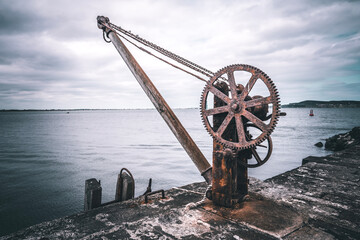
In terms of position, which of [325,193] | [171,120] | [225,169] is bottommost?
[325,193]

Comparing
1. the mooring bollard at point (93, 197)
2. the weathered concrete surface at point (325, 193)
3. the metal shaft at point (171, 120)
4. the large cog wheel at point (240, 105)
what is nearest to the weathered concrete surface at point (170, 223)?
the weathered concrete surface at point (325, 193)

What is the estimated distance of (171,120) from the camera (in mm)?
4203

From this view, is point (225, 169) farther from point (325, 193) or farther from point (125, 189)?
point (325, 193)

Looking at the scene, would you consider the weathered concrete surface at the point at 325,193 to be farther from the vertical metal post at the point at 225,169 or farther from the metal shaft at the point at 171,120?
the metal shaft at the point at 171,120

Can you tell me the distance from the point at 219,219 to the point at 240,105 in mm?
1779

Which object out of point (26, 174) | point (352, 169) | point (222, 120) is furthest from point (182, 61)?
point (26, 174)

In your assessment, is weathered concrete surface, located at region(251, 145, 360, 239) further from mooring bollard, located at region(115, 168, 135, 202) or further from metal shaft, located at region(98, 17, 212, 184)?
mooring bollard, located at region(115, 168, 135, 202)

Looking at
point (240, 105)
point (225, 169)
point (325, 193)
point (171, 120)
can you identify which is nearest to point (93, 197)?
point (171, 120)

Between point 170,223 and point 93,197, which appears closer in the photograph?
point 170,223

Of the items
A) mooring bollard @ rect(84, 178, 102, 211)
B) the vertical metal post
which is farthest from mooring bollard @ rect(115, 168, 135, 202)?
the vertical metal post

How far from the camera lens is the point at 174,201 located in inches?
156

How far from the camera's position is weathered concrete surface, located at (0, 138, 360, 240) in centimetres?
284

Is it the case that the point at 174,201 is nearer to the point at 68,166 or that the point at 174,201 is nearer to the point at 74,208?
the point at 74,208

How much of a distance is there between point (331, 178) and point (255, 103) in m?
3.96
